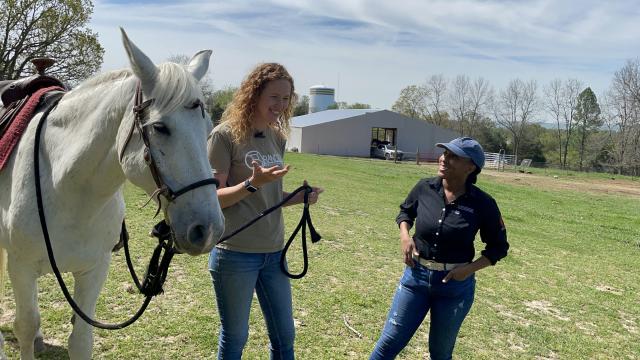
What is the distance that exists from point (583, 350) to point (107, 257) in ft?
13.1

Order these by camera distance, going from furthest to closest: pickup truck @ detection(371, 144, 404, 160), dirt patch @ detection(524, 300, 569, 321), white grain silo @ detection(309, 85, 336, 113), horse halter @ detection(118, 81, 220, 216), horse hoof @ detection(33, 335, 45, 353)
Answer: white grain silo @ detection(309, 85, 336, 113), pickup truck @ detection(371, 144, 404, 160), dirt patch @ detection(524, 300, 569, 321), horse hoof @ detection(33, 335, 45, 353), horse halter @ detection(118, 81, 220, 216)

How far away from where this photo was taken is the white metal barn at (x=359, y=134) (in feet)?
132

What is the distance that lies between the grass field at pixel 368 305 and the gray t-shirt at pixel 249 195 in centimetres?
147

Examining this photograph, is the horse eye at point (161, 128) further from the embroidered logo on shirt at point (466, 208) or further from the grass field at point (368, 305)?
the grass field at point (368, 305)

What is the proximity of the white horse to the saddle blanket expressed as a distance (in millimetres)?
35

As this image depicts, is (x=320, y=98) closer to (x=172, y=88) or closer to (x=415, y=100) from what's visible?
(x=415, y=100)

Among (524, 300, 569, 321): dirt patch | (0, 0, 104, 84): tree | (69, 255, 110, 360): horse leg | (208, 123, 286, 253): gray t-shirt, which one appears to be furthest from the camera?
(0, 0, 104, 84): tree

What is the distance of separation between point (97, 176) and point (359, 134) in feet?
134

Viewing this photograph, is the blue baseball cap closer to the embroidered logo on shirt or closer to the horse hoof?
the embroidered logo on shirt

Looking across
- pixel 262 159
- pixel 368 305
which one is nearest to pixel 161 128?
pixel 262 159

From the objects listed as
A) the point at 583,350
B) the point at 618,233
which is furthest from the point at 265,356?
the point at 618,233

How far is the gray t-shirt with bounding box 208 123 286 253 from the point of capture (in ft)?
7.43

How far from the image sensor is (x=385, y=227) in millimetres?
8688

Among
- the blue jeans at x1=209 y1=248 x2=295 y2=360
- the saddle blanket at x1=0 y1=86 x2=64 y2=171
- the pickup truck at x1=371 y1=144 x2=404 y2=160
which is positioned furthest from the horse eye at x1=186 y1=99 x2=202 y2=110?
Result: the pickup truck at x1=371 y1=144 x2=404 y2=160
